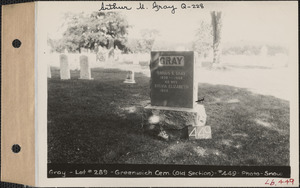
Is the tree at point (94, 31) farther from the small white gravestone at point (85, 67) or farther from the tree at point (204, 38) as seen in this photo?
the tree at point (204, 38)

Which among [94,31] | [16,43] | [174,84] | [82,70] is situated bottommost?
[174,84]

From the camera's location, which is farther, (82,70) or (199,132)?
(82,70)

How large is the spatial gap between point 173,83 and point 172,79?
0.17 ft

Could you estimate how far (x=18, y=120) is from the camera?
10.7 ft

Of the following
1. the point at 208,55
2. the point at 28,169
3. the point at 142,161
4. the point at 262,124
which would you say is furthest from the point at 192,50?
the point at 28,169

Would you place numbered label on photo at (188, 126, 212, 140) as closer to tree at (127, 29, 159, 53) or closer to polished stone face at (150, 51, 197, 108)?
polished stone face at (150, 51, 197, 108)

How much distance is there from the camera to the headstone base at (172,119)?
323cm

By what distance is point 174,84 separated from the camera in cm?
327

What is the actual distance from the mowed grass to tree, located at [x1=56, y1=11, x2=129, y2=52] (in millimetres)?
353

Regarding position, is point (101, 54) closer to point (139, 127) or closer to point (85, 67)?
point (85, 67)

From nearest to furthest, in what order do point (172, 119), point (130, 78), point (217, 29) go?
point (217, 29) → point (172, 119) → point (130, 78)

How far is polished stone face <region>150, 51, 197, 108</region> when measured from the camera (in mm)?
3195

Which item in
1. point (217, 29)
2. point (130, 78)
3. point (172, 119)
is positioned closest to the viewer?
point (217, 29)

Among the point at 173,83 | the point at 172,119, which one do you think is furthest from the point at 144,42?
the point at 172,119
